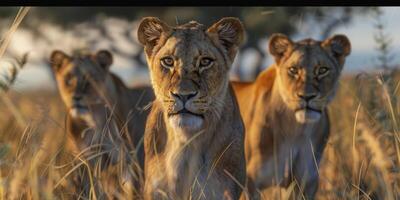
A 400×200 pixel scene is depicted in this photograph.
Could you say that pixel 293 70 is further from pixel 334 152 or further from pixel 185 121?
pixel 185 121

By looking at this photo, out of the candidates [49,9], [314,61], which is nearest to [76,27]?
[49,9]

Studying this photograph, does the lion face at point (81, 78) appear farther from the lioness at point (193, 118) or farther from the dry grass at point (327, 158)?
the lioness at point (193, 118)

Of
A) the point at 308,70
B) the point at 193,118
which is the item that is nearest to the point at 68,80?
the point at 308,70

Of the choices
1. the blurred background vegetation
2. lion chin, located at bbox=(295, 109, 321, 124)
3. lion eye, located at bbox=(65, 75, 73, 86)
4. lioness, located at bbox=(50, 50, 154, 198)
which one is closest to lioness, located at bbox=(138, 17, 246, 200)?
lion chin, located at bbox=(295, 109, 321, 124)

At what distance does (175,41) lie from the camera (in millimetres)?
5059

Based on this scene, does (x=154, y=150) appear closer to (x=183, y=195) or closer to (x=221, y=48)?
(x=183, y=195)

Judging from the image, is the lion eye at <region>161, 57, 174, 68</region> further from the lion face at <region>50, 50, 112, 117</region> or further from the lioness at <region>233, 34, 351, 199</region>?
the lion face at <region>50, 50, 112, 117</region>

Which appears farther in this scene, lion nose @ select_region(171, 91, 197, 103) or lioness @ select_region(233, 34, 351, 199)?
lioness @ select_region(233, 34, 351, 199)

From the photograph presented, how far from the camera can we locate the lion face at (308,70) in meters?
6.86

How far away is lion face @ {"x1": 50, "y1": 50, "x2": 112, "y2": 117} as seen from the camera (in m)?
7.62

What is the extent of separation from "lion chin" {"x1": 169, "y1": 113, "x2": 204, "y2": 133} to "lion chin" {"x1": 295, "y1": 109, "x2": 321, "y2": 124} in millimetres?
2109

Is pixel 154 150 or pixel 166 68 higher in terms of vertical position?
pixel 166 68

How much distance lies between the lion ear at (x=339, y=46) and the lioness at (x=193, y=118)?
2138 millimetres

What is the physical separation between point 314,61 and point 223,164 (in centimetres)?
221
